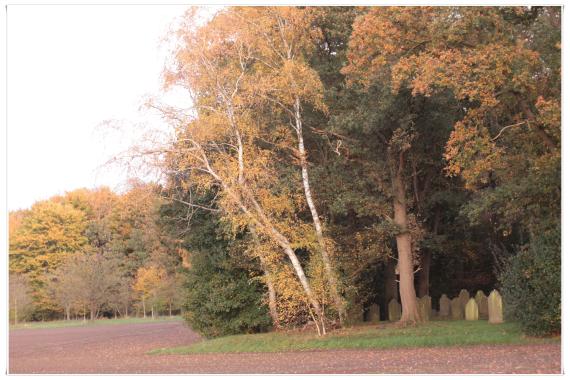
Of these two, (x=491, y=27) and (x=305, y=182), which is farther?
(x=305, y=182)

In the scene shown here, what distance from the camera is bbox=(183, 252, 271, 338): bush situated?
21.8m

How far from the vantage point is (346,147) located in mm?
20844

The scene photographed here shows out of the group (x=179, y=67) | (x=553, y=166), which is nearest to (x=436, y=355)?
(x=553, y=166)

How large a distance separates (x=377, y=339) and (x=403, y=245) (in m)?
4.11

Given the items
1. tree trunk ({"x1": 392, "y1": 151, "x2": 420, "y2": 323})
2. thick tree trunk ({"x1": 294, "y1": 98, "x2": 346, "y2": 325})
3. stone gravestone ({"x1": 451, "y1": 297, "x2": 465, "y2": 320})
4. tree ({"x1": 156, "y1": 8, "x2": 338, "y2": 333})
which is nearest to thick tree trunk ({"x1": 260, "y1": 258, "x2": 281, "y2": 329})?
tree ({"x1": 156, "y1": 8, "x2": 338, "y2": 333})

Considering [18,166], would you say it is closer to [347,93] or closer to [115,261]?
[347,93]

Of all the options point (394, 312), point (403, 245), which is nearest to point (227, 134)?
point (403, 245)

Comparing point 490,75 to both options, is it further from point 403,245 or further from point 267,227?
point 267,227

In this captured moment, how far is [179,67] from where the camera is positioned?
19797 millimetres

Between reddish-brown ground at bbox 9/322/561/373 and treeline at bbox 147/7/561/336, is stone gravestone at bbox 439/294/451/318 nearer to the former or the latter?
treeline at bbox 147/7/561/336

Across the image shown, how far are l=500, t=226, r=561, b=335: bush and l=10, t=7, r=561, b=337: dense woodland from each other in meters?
0.04

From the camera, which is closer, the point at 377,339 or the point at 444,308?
the point at 377,339

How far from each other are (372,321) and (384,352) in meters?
7.56

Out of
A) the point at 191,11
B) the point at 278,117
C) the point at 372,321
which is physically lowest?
the point at 372,321
